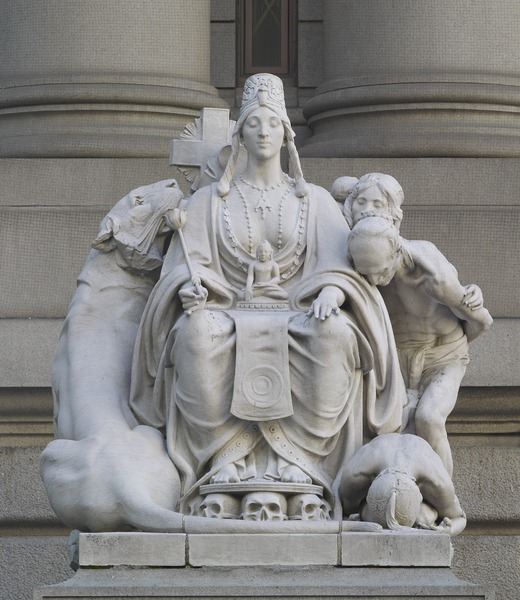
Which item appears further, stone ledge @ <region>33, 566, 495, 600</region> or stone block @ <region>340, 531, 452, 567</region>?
stone block @ <region>340, 531, 452, 567</region>

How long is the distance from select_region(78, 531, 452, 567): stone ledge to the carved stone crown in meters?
2.80

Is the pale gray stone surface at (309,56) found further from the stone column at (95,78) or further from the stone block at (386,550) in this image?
the stone block at (386,550)

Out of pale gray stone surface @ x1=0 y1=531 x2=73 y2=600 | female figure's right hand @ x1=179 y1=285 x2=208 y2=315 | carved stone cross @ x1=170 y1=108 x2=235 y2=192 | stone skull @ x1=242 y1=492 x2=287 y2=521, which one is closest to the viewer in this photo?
stone skull @ x1=242 y1=492 x2=287 y2=521

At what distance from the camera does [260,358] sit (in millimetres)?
15039

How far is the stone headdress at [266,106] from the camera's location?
51.5 ft

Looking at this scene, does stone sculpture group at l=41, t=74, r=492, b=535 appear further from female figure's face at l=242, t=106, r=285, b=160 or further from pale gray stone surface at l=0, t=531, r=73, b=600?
pale gray stone surface at l=0, t=531, r=73, b=600

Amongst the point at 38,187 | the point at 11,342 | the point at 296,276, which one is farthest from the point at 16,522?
the point at 296,276

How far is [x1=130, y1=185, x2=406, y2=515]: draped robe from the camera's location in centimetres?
1500

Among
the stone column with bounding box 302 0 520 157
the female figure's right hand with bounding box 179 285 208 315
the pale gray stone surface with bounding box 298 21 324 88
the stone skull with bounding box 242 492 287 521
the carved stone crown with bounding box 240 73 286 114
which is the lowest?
the stone skull with bounding box 242 492 287 521

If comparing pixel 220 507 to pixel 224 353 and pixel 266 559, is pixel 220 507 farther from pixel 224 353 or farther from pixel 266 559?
pixel 224 353

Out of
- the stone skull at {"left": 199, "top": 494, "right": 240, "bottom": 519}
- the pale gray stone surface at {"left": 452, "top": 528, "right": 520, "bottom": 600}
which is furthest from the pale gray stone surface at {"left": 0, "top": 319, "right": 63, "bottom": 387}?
the stone skull at {"left": 199, "top": 494, "right": 240, "bottom": 519}

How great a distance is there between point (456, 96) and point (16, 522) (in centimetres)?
478

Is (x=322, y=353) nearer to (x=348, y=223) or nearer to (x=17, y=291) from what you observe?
(x=348, y=223)

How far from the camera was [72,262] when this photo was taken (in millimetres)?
19609
